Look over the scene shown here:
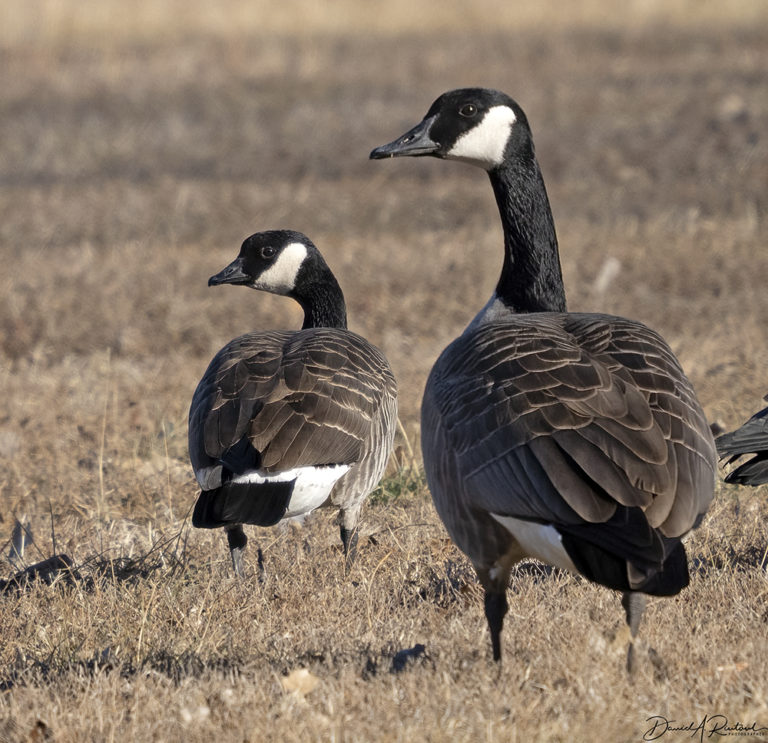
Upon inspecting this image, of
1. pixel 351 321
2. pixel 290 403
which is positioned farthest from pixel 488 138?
pixel 351 321

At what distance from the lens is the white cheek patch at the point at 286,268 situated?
664 cm

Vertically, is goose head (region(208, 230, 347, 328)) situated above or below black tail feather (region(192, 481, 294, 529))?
above

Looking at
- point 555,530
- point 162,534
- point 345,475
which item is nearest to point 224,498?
point 345,475

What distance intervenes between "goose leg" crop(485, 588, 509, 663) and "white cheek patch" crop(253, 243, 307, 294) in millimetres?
3284

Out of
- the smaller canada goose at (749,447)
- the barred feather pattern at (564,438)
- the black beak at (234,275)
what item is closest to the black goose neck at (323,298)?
the black beak at (234,275)

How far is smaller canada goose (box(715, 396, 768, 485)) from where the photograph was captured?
4.77m

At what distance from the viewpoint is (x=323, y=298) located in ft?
21.8

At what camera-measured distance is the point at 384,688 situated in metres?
3.32

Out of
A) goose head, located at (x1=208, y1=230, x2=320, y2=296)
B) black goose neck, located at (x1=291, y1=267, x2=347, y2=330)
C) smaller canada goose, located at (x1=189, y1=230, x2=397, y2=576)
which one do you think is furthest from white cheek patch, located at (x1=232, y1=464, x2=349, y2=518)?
goose head, located at (x1=208, y1=230, x2=320, y2=296)

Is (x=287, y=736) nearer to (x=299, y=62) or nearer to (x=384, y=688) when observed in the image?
(x=384, y=688)

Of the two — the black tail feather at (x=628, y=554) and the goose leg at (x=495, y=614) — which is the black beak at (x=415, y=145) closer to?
the goose leg at (x=495, y=614)

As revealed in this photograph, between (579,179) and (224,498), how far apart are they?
35.7ft
